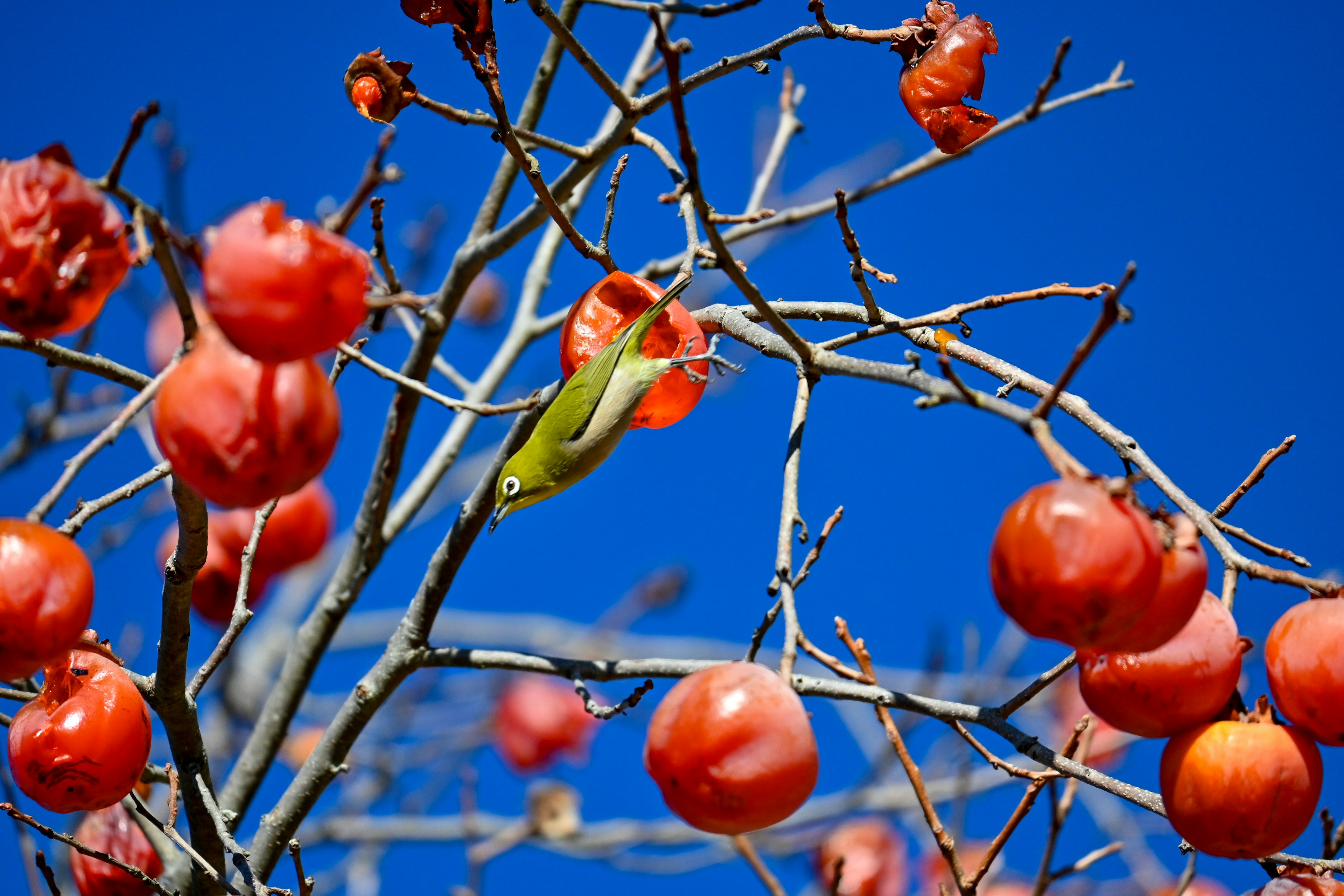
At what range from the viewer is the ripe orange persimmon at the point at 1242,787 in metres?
1.34

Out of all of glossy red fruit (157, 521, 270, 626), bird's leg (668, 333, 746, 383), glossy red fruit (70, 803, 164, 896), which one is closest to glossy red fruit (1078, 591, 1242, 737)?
bird's leg (668, 333, 746, 383)

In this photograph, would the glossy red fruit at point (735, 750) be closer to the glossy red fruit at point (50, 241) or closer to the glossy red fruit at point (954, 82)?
the glossy red fruit at point (50, 241)

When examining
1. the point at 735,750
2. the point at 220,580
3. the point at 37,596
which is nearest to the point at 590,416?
the point at 735,750

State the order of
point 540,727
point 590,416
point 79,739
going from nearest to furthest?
point 79,739, point 590,416, point 540,727

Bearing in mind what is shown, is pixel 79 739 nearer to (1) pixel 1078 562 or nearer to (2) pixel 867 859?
(1) pixel 1078 562

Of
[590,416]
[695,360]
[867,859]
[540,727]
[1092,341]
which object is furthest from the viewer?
[540,727]

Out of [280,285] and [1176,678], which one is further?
[1176,678]

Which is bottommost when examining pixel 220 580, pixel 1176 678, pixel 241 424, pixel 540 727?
pixel 1176 678

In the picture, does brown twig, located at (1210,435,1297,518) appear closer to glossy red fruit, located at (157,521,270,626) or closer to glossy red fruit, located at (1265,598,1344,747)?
glossy red fruit, located at (1265,598,1344,747)

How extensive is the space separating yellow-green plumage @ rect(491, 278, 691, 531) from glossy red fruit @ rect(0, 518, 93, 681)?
79 centimetres

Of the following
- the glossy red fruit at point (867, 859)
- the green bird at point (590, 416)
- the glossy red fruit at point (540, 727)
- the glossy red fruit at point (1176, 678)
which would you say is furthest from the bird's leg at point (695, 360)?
the glossy red fruit at point (540, 727)

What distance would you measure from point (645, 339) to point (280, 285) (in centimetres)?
88

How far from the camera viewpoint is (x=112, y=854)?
1999mm

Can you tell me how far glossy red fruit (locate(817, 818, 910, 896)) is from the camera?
3.62 meters
